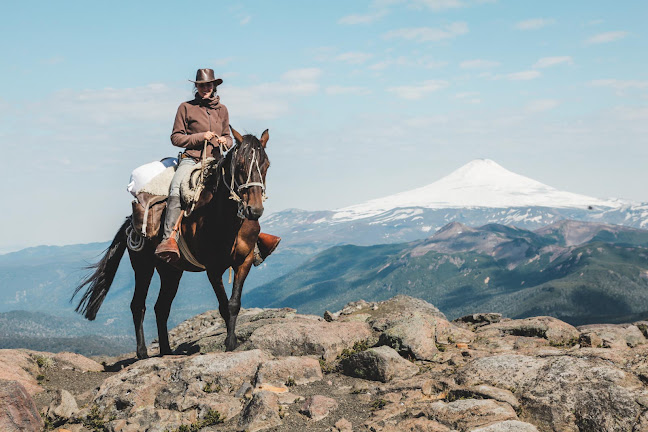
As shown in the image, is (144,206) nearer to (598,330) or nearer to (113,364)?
(113,364)

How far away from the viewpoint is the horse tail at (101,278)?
18266 millimetres

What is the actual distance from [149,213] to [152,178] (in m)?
1.13

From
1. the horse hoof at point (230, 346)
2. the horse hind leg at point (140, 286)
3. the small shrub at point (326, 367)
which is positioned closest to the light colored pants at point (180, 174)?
the horse hind leg at point (140, 286)

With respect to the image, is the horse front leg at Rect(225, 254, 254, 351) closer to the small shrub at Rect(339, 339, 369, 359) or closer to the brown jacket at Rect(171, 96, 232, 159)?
the small shrub at Rect(339, 339, 369, 359)

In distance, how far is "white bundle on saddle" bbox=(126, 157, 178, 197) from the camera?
15.9 meters

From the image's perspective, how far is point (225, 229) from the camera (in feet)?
46.2

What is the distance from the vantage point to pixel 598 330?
16500 millimetres

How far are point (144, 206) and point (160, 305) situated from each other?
11.7ft

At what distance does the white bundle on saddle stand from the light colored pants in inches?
37.0

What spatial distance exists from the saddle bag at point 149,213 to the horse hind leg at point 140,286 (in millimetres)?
1555

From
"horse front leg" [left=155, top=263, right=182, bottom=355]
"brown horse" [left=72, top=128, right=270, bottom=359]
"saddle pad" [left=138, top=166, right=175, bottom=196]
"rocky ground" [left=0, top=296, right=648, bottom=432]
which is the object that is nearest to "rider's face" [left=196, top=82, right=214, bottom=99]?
"brown horse" [left=72, top=128, right=270, bottom=359]

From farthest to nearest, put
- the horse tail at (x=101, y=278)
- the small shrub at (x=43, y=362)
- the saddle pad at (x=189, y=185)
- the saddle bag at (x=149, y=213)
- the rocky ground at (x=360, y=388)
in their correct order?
the horse tail at (x=101, y=278)
the small shrub at (x=43, y=362)
the saddle bag at (x=149, y=213)
the saddle pad at (x=189, y=185)
the rocky ground at (x=360, y=388)

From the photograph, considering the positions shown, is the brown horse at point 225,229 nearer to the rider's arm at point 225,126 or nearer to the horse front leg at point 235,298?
the horse front leg at point 235,298

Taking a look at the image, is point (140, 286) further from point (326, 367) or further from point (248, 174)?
point (248, 174)
